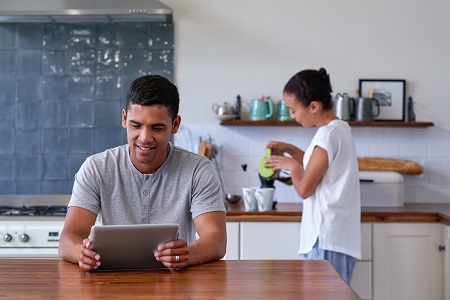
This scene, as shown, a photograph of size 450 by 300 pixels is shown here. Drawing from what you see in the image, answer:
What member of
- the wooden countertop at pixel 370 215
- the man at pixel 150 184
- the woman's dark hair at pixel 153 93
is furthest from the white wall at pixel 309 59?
the woman's dark hair at pixel 153 93

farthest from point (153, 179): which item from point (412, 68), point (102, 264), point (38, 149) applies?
point (412, 68)

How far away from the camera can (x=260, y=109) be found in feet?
15.0

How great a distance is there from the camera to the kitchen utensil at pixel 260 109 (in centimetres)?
459

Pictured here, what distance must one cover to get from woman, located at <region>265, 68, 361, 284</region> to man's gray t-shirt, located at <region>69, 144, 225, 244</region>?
952 mm

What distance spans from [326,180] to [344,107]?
1234mm

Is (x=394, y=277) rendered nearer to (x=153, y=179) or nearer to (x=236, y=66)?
(x=236, y=66)

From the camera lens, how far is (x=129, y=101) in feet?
8.23

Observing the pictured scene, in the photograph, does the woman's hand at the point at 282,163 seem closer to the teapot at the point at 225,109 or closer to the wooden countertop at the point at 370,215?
the wooden countertop at the point at 370,215

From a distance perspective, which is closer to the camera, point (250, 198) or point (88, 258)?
point (88, 258)

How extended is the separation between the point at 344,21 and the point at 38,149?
2122 millimetres

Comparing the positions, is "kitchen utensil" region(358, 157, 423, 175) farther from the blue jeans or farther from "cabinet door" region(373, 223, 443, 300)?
the blue jeans

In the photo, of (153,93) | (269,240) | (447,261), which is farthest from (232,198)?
(153,93)

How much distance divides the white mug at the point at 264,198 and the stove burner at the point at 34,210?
109cm

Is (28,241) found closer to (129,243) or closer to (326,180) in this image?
(326,180)
